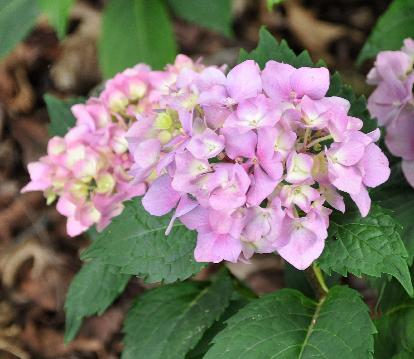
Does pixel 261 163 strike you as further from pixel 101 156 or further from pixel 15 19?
pixel 15 19

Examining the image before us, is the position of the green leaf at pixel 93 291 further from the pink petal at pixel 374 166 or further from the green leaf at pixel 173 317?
the pink petal at pixel 374 166

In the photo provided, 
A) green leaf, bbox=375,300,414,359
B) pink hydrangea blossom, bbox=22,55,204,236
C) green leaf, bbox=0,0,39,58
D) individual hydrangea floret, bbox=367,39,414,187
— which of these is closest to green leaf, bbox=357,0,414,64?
individual hydrangea floret, bbox=367,39,414,187

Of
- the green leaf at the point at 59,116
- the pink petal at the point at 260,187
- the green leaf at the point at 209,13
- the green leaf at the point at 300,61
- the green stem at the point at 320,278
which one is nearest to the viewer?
the pink petal at the point at 260,187

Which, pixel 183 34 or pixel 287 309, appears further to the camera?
pixel 183 34

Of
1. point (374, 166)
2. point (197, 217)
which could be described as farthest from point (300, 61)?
point (197, 217)

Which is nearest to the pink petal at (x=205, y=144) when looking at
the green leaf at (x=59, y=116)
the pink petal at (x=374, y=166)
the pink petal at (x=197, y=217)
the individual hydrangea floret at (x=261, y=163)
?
the individual hydrangea floret at (x=261, y=163)

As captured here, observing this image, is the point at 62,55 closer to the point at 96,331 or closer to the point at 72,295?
the point at 96,331

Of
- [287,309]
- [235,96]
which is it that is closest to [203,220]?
[235,96]
